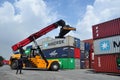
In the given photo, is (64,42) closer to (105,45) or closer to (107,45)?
(105,45)

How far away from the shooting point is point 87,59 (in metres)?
45.9

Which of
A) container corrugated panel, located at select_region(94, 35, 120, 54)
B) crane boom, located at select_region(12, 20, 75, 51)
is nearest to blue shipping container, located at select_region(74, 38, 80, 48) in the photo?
container corrugated panel, located at select_region(94, 35, 120, 54)

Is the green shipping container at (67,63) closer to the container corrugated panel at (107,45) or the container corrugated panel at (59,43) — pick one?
the container corrugated panel at (59,43)

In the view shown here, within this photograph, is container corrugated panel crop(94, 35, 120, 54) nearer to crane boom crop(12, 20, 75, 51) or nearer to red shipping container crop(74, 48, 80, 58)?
crane boom crop(12, 20, 75, 51)

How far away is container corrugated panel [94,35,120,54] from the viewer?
2683cm

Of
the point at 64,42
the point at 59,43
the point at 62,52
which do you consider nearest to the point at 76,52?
the point at 62,52

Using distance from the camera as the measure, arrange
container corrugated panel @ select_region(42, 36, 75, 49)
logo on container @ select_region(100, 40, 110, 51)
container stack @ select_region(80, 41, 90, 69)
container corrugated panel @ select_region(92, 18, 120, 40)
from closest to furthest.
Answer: container corrugated panel @ select_region(92, 18, 120, 40) → logo on container @ select_region(100, 40, 110, 51) → container corrugated panel @ select_region(42, 36, 75, 49) → container stack @ select_region(80, 41, 90, 69)

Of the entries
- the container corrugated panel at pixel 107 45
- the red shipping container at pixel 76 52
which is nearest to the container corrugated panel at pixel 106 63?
the container corrugated panel at pixel 107 45

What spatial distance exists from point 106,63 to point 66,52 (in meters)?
13.5

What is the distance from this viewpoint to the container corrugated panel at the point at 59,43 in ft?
134

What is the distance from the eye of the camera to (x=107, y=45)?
2812 cm

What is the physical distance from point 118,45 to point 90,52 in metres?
20.0

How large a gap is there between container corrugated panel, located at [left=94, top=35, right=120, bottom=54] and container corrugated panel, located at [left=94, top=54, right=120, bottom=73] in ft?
1.87

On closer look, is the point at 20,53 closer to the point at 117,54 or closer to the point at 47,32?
the point at 47,32
